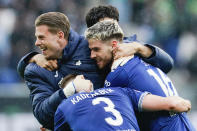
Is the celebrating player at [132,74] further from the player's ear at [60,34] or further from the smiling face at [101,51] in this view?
the player's ear at [60,34]

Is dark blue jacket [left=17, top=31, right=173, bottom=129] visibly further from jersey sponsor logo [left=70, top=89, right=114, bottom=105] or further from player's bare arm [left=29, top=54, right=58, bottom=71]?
jersey sponsor logo [left=70, top=89, right=114, bottom=105]

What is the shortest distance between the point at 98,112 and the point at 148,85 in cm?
66

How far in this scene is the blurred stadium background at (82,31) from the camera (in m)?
8.97

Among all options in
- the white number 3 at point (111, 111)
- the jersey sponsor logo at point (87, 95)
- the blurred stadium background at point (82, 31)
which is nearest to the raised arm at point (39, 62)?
the jersey sponsor logo at point (87, 95)

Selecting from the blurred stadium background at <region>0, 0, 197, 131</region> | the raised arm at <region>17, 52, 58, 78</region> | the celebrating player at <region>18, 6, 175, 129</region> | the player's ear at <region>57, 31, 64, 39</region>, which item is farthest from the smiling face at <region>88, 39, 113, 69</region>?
the blurred stadium background at <region>0, 0, 197, 131</region>

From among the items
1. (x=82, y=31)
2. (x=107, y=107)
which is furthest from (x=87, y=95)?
(x=82, y=31)

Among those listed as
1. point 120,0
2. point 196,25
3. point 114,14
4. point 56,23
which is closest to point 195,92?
point 196,25

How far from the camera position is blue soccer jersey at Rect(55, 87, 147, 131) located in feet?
13.2

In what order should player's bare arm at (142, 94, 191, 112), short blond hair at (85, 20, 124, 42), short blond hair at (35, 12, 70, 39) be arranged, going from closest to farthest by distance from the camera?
1. player's bare arm at (142, 94, 191, 112)
2. short blond hair at (85, 20, 124, 42)
3. short blond hair at (35, 12, 70, 39)

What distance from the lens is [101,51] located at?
4754mm

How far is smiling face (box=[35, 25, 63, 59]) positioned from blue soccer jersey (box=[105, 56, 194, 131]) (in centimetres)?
54

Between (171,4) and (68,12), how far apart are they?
2.08 metres

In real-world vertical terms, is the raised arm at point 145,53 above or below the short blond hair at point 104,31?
below

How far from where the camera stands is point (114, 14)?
529 centimetres
